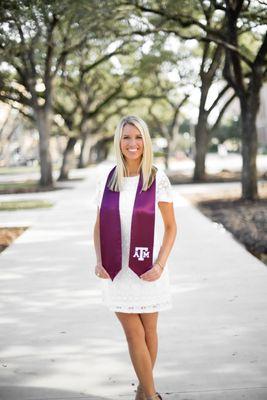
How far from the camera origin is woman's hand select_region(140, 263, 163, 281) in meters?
3.47

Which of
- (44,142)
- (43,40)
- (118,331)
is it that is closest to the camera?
(118,331)

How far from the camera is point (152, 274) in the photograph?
3.47 meters

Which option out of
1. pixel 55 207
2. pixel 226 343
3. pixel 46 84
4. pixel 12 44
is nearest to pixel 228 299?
pixel 226 343

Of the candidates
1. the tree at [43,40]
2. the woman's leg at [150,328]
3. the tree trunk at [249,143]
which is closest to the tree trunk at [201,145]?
the tree at [43,40]

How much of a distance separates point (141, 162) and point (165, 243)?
0.49m

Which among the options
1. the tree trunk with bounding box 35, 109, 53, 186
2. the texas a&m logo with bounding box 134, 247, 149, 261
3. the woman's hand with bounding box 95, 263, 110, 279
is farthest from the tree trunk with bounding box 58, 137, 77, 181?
the texas a&m logo with bounding box 134, 247, 149, 261

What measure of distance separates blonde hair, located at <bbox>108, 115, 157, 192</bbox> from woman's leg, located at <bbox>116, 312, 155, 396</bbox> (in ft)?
2.47

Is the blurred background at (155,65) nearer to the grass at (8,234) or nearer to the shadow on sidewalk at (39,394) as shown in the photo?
the grass at (8,234)

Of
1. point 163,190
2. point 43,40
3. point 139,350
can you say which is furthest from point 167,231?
point 43,40

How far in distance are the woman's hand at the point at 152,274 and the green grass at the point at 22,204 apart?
13.9 metres

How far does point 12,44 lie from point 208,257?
11.0 metres

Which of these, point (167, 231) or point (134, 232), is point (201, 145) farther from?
point (134, 232)

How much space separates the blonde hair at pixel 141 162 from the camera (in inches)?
139

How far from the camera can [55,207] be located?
17.1 m
